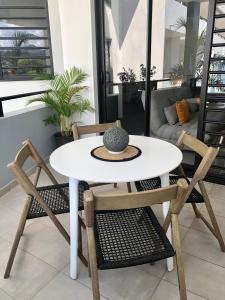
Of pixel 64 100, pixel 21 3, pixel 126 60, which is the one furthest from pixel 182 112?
pixel 21 3

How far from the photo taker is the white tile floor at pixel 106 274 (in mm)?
1407

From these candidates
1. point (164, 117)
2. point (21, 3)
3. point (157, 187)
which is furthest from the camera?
point (21, 3)

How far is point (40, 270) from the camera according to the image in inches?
62.3

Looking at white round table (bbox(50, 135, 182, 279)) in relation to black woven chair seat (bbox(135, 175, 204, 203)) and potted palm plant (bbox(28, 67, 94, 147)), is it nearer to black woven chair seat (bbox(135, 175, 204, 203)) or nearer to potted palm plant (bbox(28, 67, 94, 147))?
black woven chair seat (bbox(135, 175, 204, 203))

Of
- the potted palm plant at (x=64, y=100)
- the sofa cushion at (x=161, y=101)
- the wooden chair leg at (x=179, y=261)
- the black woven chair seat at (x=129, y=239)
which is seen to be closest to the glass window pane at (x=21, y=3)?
the potted palm plant at (x=64, y=100)

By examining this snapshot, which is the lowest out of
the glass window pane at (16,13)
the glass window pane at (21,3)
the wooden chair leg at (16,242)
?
the wooden chair leg at (16,242)

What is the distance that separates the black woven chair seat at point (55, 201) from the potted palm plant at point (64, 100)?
5.08 feet

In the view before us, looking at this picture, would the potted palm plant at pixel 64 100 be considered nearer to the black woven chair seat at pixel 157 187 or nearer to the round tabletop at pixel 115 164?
the round tabletop at pixel 115 164

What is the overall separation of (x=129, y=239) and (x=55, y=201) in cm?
60

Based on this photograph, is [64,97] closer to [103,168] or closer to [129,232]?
[103,168]

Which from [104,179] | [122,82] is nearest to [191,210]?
[104,179]

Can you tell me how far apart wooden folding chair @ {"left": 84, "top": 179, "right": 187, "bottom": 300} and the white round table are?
18cm

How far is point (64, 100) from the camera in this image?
309cm

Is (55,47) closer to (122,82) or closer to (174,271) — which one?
(122,82)
